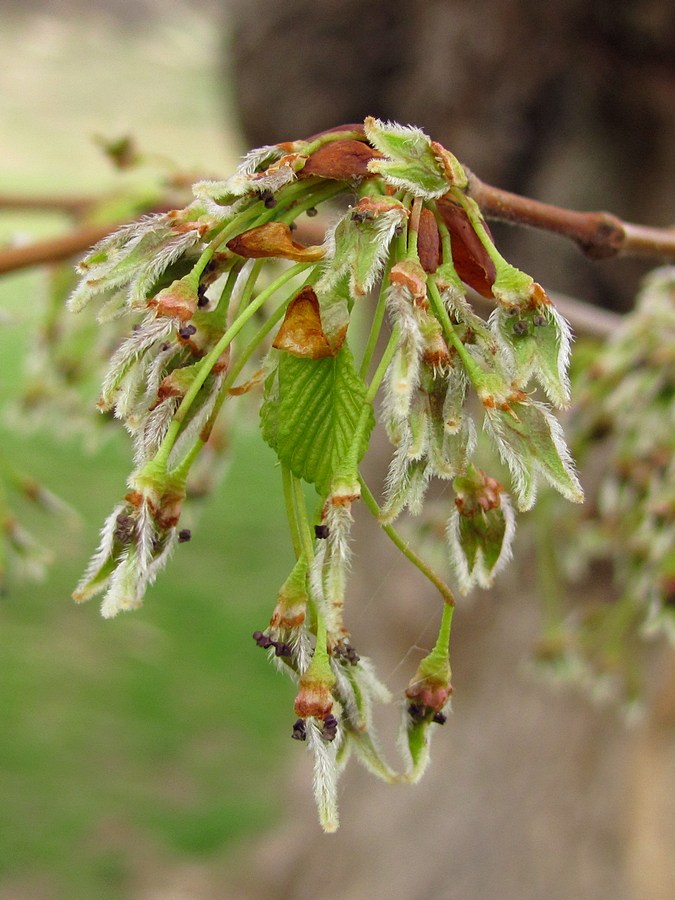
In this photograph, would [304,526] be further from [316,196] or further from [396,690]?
[396,690]

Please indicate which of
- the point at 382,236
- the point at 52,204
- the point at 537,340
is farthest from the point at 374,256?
the point at 52,204

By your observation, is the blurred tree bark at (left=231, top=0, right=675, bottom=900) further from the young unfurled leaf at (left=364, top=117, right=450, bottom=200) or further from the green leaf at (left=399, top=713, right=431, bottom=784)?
the young unfurled leaf at (left=364, top=117, right=450, bottom=200)

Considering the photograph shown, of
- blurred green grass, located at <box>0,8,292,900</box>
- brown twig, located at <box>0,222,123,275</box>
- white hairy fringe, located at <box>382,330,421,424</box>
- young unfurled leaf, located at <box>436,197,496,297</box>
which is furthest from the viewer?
blurred green grass, located at <box>0,8,292,900</box>

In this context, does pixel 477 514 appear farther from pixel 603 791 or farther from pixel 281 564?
pixel 281 564

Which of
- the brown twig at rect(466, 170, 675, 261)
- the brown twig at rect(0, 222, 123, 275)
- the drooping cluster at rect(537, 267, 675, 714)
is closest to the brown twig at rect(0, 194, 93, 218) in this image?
the brown twig at rect(0, 222, 123, 275)

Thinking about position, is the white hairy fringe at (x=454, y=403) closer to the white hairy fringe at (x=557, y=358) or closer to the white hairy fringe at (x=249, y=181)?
the white hairy fringe at (x=557, y=358)

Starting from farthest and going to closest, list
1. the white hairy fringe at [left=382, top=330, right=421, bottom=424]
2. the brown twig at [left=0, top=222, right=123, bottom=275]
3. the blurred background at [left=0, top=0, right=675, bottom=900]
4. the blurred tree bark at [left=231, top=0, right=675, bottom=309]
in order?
1. the blurred background at [left=0, top=0, right=675, bottom=900]
2. the blurred tree bark at [left=231, top=0, right=675, bottom=309]
3. the brown twig at [left=0, top=222, right=123, bottom=275]
4. the white hairy fringe at [left=382, top=330, right=421, bottom=424]
